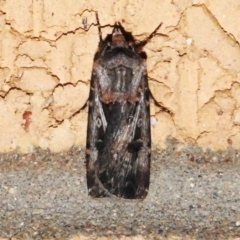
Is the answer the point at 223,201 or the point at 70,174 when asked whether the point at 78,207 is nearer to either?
the point at 70,174

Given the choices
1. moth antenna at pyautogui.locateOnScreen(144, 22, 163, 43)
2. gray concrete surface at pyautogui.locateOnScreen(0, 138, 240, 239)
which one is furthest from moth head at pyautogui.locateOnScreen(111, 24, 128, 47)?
gray concrete surface at pyautogui.locateOnScreen(0, 138, 240, 239)

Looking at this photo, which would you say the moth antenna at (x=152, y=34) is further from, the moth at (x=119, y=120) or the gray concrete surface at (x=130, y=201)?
the gray concrete surface at (x=130, y=201)

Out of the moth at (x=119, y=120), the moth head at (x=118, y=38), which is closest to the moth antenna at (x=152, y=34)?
the moth at (x=119, y=120)

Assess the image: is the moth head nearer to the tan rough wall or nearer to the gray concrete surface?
the tan rough wall

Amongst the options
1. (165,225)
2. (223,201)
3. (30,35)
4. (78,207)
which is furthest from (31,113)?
(223,201)

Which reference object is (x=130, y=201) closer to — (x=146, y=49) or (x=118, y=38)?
(x=146, y=49)

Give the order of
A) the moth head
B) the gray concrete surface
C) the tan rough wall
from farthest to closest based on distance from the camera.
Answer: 1. the moth head
2. the tan rough wall
3. the gray concrete surface

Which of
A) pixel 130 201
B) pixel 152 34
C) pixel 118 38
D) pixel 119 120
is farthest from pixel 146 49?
pixel 130 201
